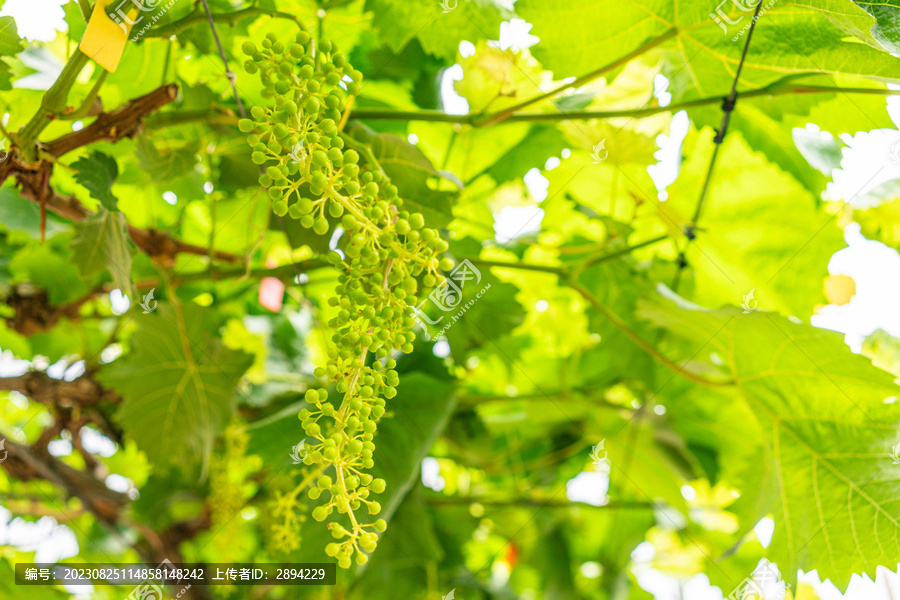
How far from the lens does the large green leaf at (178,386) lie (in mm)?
984

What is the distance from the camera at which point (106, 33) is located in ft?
1.82

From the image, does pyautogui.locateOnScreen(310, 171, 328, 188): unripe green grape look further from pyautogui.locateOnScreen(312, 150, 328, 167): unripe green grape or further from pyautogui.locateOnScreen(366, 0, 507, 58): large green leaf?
pyautogui.locateOnScreen(366, 0, 507, 58): large green leaf

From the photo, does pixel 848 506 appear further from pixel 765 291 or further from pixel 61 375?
pixel 61 375

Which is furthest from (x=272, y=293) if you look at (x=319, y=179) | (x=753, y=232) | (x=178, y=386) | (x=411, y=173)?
(x=753, y=232)

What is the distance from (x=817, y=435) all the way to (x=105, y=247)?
1.04 meters

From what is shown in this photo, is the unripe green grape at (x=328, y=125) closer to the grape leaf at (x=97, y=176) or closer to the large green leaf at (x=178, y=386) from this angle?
the grape leaf at (x=97, y=176)

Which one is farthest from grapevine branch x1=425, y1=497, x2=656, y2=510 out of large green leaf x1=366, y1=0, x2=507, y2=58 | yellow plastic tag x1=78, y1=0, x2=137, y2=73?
yellow plastic tag x1=78, y1=0, x2=137, y2=73

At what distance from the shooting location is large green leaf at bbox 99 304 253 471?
3.23 feet

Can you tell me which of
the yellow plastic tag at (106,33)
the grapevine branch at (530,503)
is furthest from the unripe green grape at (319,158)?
the grapevine branch at (530,503)

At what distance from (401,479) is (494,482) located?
2.64ft

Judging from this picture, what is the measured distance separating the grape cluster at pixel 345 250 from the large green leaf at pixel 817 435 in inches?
19.9

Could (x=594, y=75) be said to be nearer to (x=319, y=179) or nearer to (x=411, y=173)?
(x=411, y=173)

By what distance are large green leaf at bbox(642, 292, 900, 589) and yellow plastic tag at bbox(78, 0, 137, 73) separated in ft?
2.44

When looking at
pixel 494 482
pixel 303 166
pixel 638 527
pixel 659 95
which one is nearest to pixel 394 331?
pixel 303 166
